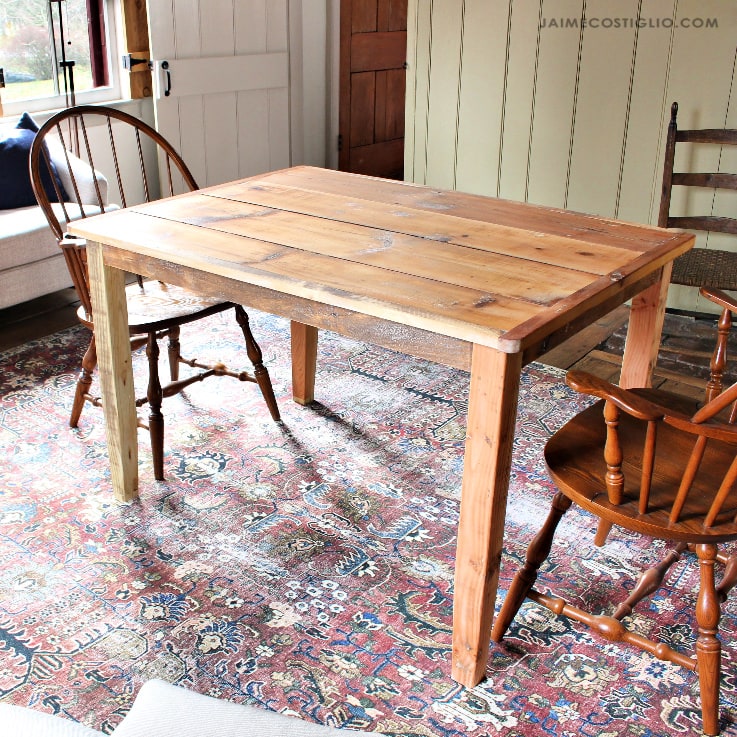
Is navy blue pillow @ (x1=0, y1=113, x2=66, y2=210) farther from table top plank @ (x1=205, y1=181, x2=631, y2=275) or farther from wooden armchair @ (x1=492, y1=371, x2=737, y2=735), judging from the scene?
wooden armchair @ (x1=492, y1=371, x2=737, y2=735)

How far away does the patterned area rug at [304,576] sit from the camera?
1715mm

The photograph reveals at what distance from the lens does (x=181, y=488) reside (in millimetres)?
2441

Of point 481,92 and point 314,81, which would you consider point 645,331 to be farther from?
point 314,81

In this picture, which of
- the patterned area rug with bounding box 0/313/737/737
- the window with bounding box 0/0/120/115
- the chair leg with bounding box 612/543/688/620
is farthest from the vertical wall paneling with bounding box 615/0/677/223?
the window with bounding box 0/0/120/115

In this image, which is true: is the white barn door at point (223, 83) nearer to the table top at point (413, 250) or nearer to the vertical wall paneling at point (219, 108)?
the vertical wall paneling at point (219, 108)

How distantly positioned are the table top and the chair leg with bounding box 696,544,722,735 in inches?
21.6

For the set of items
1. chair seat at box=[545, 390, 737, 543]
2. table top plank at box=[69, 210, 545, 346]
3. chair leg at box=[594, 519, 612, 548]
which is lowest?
chair leg at box=[594, 519, 612, 548]

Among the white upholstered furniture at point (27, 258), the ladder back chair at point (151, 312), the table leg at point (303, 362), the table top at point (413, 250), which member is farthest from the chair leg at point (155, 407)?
the white upholstered furniture at point (27, 258)

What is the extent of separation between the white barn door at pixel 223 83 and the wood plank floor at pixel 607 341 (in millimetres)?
1288

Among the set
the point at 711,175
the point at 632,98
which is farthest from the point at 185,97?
the point at 711,175

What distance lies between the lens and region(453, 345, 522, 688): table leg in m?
1.53

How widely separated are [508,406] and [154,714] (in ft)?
2.72

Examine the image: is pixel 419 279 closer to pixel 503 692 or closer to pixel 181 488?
pixel 503 692

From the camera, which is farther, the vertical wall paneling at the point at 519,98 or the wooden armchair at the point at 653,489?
the vertical wall paneling at the point at 519,98
